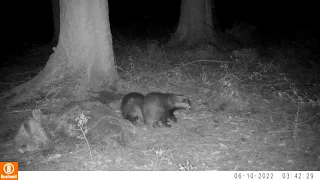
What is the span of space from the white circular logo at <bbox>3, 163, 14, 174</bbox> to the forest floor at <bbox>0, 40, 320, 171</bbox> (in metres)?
0.23

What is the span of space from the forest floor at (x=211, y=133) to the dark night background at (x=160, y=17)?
21.9 feet

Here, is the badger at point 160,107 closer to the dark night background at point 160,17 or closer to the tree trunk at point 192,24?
the tree trunk at point 192,24

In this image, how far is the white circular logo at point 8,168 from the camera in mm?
3797

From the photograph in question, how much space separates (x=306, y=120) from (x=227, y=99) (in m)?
1.50

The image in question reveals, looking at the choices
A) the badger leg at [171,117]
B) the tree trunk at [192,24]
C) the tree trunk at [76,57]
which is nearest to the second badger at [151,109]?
the badger leg at [171,117]

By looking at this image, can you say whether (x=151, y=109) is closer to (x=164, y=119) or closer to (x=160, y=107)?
(x=160, y=107)

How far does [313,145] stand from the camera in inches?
183

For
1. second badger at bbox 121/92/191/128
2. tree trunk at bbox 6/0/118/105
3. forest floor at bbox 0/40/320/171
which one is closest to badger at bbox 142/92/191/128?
second badger at bbox 121/92/191/128

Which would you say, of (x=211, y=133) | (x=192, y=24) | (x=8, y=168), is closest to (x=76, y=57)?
(x=8, y=168)

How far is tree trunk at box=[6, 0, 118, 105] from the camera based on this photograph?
627cm

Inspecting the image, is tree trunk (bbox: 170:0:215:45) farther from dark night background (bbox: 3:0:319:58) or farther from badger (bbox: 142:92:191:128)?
badger (bbox: 142:92:191:128)

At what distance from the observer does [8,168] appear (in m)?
3.84

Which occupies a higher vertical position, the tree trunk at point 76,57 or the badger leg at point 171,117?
the tree trunk at point 76,57

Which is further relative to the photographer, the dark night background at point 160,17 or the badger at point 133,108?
the dark night background at point 160,17
